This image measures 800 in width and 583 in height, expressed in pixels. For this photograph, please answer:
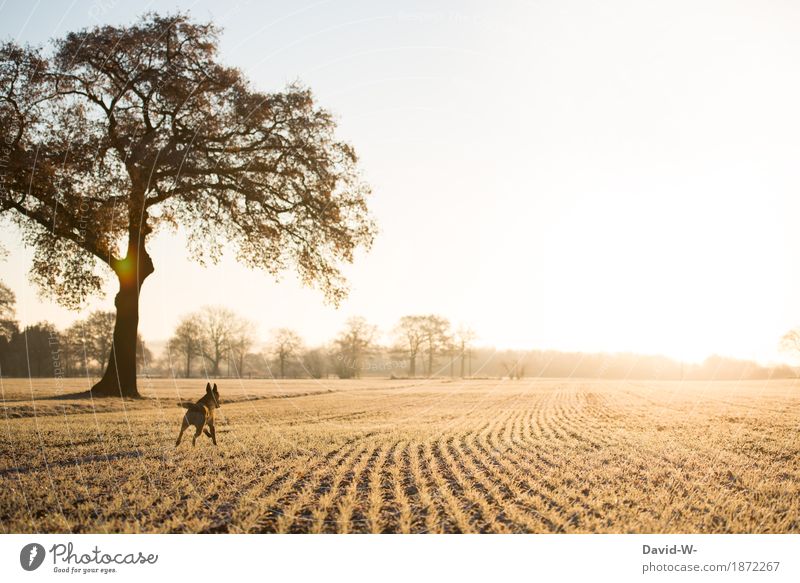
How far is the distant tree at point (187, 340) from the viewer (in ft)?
35.6

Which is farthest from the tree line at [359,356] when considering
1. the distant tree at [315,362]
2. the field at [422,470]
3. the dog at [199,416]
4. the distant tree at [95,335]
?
the dog at [199,416]

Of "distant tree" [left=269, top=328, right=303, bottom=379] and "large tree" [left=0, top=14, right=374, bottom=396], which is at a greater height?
"large tree" [left=0, top=14, right=374, bottom=396]

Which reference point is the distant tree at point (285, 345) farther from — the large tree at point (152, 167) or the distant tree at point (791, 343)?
the distant tree at point (791, 343)

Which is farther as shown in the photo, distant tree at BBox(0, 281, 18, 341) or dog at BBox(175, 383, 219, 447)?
distant tree at BBox(0, 281, 18, 341)

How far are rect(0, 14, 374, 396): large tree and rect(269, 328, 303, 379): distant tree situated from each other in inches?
46.9

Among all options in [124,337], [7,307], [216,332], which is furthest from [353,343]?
[7,307]

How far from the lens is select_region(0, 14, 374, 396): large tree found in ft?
36.3

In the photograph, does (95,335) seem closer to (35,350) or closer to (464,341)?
(35,350)

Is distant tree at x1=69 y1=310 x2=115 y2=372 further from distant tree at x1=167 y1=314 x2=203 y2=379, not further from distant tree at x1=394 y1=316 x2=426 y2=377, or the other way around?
distant tree at x1=394 y1=316 x2=426 y2=377

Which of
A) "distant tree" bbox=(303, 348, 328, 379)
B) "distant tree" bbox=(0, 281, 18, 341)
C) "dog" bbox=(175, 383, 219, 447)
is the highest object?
"distant tree" bbox=(0, 281, 18, 341)

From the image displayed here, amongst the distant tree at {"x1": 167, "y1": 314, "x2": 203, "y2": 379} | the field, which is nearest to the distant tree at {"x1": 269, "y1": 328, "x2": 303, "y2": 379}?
the field

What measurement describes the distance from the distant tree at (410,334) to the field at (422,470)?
1.03 m
